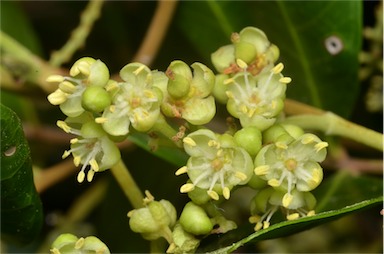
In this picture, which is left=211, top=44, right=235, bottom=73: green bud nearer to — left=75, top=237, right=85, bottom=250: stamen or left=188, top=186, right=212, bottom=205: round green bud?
left=188, top=186, right=212, bottom=205: round green bud

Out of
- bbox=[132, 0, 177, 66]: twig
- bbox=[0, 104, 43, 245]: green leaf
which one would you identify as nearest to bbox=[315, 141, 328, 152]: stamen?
bbox=[0, 104, 43, 245]: green leaf

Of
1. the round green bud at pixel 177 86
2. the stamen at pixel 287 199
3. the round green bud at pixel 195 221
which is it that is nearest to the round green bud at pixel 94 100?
the round green bud at pixel 177 86

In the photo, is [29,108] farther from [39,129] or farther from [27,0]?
[27,0]

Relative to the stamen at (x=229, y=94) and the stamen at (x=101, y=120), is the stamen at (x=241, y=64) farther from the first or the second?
the stamen at (x=101, y=120)

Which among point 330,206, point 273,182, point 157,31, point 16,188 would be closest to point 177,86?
point 273,182

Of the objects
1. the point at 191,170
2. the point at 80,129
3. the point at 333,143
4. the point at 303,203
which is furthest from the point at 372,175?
the point at 80,129

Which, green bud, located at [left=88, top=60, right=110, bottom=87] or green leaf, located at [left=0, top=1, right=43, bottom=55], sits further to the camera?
green leaf, located at [left=0, top=1, right=43, bottom=55]
